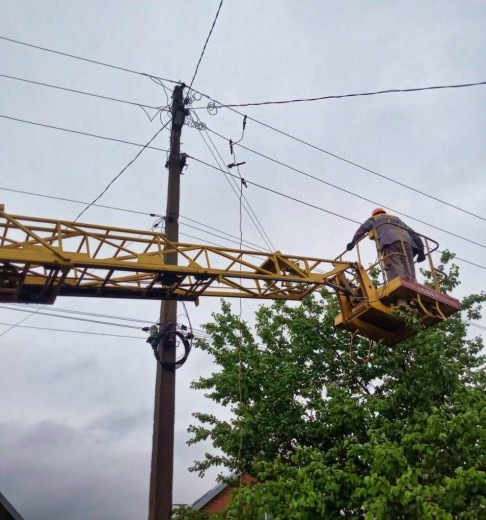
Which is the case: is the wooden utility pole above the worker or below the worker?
below

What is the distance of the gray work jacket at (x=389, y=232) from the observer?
1013 cm

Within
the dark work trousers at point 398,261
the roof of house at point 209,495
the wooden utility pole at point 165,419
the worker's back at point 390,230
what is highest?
the worker's back at point 390,230

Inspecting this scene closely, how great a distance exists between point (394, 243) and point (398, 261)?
0.34 metres

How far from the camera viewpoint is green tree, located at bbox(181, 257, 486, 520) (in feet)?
24.8

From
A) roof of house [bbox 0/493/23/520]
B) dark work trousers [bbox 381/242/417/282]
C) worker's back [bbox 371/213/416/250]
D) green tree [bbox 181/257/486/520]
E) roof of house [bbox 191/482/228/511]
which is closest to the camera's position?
green tree [bbox 181/257/486/520]

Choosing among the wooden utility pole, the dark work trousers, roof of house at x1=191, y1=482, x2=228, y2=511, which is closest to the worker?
the dark work trousers

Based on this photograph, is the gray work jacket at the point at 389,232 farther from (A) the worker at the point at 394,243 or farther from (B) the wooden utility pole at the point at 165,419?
(B) the wooden utility pole at the point at 165,419

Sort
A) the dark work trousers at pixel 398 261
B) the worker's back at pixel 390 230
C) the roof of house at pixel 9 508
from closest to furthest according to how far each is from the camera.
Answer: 1. the dark work trousers at pixel 398 261
2. the worker's back at pixel 390 230
3. the roof of house at pixel 9 508

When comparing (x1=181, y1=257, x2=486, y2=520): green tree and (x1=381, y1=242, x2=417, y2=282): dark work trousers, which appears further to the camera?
(x1=381, y1=242, x2=417, y2=282): dark work trousers

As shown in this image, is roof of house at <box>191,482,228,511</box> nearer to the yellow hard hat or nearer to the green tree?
the green tree

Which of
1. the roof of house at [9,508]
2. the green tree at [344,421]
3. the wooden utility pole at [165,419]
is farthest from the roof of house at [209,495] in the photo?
the wooden utility pole at [165,419]

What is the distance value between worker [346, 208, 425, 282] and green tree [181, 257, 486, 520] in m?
1.22

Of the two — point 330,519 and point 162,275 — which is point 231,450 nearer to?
point 330,519

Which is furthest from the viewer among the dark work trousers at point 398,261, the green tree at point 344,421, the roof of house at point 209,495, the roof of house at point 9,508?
the roof of house at point 209,495
